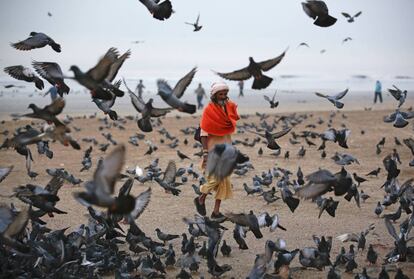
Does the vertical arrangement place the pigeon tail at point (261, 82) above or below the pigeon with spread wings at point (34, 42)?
below

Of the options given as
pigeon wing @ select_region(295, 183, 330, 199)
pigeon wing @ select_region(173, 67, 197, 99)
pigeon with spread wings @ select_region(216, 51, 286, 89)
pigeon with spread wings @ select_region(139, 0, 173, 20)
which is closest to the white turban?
pigeon with spread wings @ select_region(216, 51, 286, 89)

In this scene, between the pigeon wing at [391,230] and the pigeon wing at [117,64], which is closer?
the pigeon wing at [391,230]

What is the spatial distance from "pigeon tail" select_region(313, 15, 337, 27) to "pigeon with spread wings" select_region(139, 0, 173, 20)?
5.64ft

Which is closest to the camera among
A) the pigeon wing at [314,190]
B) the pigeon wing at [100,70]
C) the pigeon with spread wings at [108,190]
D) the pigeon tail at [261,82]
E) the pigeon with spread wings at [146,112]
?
the pigeon with spread wings at [108,190]

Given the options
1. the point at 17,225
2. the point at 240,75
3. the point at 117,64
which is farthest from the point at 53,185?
the point at 240,75

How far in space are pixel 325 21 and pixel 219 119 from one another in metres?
1.78

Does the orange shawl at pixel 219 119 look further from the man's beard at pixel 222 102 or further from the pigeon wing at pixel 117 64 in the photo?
the pigeon wing at pixel 117 64

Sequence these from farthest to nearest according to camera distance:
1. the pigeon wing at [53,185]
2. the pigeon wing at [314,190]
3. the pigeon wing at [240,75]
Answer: the pigeon wing at [240,75], the pigeon wing at [53,185], the pigeon wing at [314,190]

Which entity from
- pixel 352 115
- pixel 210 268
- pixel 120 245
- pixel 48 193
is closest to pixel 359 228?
pixel 210 268

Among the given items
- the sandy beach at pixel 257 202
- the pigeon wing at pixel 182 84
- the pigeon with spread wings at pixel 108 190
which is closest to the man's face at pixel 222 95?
the pigeon wing at pixel 182 84

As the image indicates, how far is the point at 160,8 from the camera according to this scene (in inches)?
224

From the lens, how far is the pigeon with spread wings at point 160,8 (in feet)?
18.6

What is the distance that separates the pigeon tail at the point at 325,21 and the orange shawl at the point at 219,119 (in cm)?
147

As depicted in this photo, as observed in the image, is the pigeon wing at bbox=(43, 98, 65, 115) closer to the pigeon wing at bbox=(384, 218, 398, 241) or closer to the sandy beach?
the sandy beach
